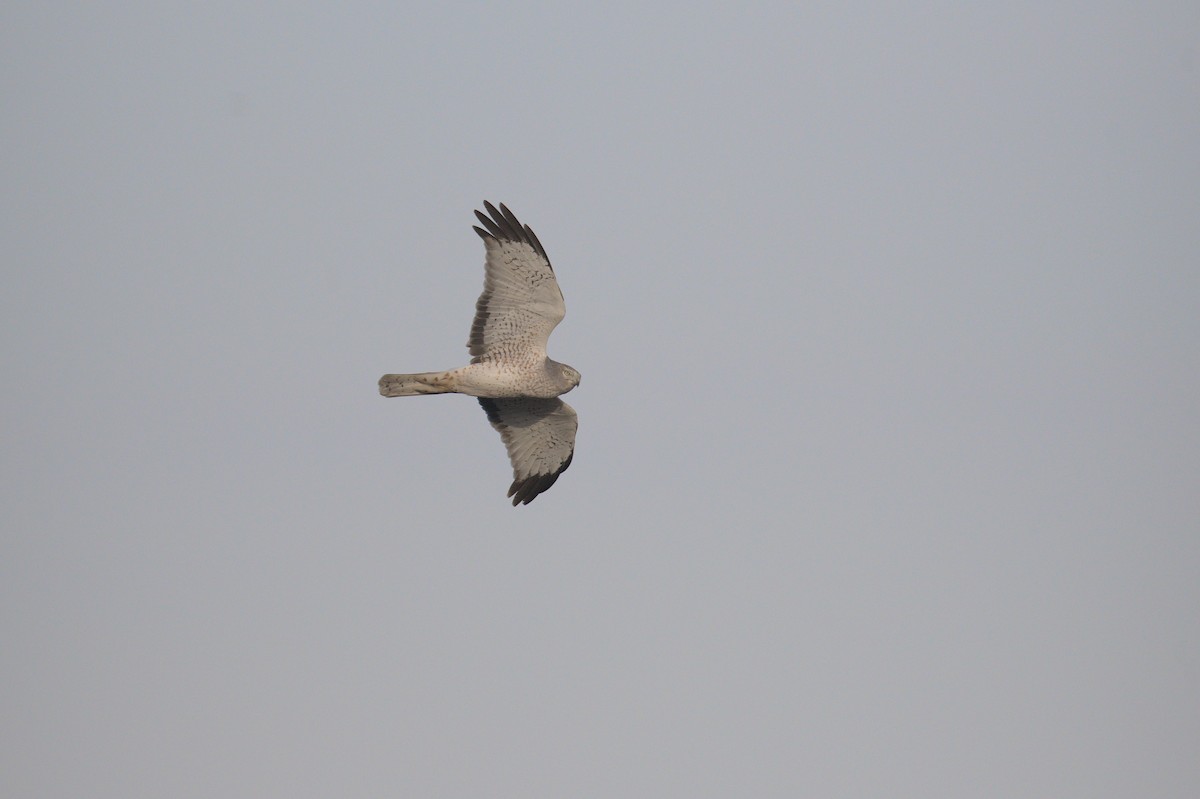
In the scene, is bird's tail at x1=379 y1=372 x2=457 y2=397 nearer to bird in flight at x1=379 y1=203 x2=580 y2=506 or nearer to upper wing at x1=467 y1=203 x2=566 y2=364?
bird in flight at x1=379 y1=203 x2=580 y2=506

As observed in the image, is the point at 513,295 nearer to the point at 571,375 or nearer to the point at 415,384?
the point at 571,375

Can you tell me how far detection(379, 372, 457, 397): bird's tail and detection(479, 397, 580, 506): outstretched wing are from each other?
1895 mm

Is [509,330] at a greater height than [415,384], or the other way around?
[509,330]

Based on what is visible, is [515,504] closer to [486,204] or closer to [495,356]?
[495,356]

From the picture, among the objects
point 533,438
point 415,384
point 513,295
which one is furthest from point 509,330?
point 533,438

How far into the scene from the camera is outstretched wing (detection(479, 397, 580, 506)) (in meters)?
22.7

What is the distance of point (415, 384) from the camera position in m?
20.8

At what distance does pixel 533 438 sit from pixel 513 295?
108 inches

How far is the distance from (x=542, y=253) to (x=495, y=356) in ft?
4.95

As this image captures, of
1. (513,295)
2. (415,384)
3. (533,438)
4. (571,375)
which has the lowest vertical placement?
(533,438)

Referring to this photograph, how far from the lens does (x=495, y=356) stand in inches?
832

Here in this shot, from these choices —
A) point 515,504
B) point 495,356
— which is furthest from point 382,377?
point 515,504

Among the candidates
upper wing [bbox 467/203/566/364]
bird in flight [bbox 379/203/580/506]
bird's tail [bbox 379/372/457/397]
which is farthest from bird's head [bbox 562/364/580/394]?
bird's tail [bbox 379/372/457/397]

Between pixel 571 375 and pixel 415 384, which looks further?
pixel 571 375
